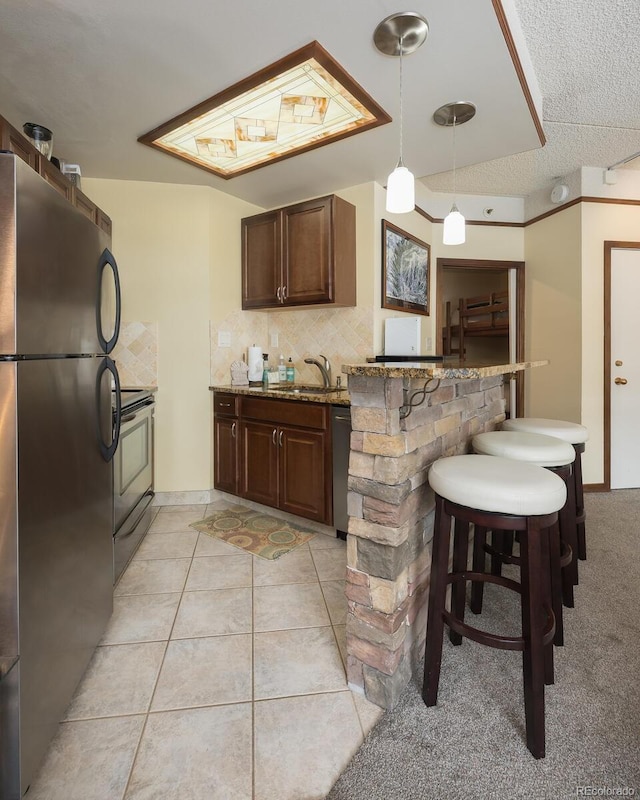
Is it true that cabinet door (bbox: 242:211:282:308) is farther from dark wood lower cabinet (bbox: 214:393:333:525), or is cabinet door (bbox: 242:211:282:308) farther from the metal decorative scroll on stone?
the metal decorative scroll on stone

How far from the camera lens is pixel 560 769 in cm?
113

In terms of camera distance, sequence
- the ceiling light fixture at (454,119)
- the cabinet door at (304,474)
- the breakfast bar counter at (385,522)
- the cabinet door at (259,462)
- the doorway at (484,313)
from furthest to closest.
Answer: the doorway at (484,313), the cabinet door at (259,462), the cabinet door at (304,474), the ceiling light fixture at (454,119), the breakfast bar counter at (385,522)

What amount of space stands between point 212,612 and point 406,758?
40.6 inches

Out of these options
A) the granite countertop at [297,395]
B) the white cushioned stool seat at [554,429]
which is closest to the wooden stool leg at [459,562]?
the white cushioned stool seat at [554,429]

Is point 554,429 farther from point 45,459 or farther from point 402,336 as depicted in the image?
point 45,459

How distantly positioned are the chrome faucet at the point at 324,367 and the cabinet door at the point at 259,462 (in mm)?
650

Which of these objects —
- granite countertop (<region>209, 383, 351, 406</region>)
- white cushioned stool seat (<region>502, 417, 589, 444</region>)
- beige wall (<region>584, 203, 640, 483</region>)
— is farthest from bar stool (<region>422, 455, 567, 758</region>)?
beige wall (<region>584, 203, 640, 483</region>)

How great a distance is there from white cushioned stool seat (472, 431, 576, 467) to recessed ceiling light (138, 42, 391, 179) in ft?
6.04

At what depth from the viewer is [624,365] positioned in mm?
3576

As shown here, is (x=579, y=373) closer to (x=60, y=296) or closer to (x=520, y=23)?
(x=520, y=23)

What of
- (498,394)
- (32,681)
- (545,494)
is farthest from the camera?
(498,394)

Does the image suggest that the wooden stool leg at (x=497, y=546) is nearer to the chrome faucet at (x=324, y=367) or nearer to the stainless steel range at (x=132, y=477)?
the chrome faucet at (x=324, y=367)

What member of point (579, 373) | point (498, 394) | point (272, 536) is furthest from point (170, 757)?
point (579, 373)

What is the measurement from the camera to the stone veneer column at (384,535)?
131cm
